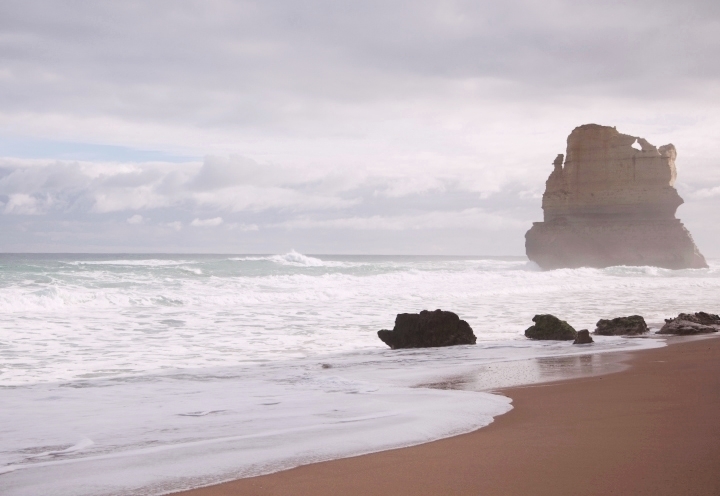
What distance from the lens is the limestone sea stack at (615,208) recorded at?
53844 millimetres

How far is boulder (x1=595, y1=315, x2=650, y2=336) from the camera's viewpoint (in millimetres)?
11789

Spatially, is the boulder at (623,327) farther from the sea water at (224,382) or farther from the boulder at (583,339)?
the boulder at (583,339)

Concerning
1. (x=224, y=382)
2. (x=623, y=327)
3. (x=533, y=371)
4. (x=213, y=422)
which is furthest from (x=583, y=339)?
(x=213, y=422)

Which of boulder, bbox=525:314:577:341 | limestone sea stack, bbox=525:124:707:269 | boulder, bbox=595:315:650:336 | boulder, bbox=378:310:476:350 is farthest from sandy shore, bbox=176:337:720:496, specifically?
limestone sea stack, bbox=525:124:707:269

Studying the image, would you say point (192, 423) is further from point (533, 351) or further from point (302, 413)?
point (533, 351)

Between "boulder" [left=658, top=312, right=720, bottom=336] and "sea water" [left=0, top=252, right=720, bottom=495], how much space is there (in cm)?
109

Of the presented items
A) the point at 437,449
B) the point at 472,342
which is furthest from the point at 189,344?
the point at 437,449

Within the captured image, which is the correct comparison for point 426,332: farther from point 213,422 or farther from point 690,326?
point 213,422

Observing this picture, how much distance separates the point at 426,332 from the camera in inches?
427

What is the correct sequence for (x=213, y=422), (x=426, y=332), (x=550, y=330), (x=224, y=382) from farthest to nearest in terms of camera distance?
(x=550, y=330) → (x=426, y=332) → (x=224, y=382) → (x=213, y=422)

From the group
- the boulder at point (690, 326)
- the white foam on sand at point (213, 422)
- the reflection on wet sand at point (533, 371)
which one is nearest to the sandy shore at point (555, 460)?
the white foam on sand at point (213, 422)

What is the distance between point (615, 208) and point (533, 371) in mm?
51937

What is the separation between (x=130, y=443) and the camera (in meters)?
4.45

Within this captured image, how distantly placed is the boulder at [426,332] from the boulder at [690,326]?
3.87 metres
